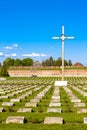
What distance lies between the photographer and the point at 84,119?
8539 mm

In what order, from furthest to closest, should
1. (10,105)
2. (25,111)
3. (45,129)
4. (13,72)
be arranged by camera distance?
(13,72) < (10,105) < (25,111) < (45,129)

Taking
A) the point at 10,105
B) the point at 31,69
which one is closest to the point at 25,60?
the point at 31,69

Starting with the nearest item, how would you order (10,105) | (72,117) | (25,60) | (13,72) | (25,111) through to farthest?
(72,117), (25,111), (10,105), (13,72), (25,60)

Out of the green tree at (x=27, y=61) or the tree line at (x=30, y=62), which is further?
the green tree at (x=27, y=61)

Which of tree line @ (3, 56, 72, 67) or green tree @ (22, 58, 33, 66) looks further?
green tree @ (22, 58, 33, 66)

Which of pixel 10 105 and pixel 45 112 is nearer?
pixel 45 112

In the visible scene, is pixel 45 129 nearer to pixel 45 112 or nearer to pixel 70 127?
pixel 70 127

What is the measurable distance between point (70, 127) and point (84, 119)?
0.77 meters

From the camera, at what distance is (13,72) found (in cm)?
11550

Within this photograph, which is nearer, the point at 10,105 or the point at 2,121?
the point at 2,121

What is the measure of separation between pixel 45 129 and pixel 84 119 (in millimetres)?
1422

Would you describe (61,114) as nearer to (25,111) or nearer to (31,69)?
(25,111)

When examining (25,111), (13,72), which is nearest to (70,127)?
(25,111)

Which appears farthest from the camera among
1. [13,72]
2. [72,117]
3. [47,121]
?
[13,72]
